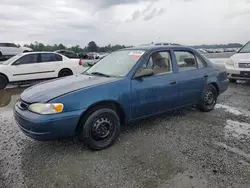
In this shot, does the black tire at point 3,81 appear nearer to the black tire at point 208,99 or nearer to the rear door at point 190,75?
the rear door at point 190,75

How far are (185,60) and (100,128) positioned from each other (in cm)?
248

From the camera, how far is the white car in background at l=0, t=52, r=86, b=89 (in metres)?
8.95

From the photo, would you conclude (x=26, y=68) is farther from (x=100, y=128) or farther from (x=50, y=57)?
(x=100, y=128)

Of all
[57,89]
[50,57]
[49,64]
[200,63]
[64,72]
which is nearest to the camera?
[57,89]

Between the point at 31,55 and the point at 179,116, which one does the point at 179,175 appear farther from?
the point at 31,55

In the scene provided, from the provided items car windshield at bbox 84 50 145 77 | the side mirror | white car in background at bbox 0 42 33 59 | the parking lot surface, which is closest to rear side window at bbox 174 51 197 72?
car windshield at bbox 84 50 145 77

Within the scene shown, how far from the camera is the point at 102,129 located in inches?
135

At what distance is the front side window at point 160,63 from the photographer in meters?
4.10

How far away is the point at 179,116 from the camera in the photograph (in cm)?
498

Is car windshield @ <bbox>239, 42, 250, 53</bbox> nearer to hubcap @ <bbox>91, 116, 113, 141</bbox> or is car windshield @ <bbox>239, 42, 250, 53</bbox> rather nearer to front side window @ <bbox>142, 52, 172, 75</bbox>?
front side window @ <bbox>142, 52, 172, 75</bbox>

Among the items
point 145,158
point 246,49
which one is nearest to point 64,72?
point 145,158

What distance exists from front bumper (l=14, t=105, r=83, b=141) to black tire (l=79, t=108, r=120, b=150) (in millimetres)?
166

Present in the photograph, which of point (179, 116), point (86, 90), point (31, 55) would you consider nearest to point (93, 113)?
point (86, 90)

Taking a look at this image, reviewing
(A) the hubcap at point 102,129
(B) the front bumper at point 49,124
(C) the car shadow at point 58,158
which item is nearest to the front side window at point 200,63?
(C) the car shadow at point 58,158
